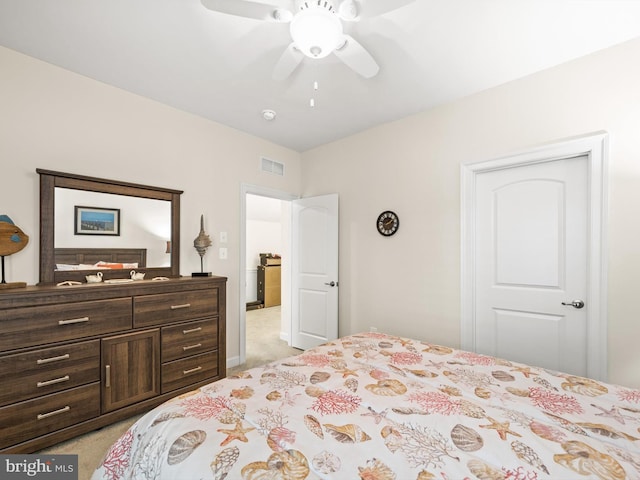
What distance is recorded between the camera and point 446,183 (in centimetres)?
280

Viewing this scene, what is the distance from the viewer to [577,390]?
1.36 metres

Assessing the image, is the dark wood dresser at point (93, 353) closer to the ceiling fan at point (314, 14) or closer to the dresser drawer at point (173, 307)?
the dresser drawer at point (173, 307)

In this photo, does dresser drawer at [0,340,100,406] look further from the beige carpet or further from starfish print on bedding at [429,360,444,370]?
starfish print on bedding at [429,360,444,370]

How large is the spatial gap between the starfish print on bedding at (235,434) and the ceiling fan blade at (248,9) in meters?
A: 1.70

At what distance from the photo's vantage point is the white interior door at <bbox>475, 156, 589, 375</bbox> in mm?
2209

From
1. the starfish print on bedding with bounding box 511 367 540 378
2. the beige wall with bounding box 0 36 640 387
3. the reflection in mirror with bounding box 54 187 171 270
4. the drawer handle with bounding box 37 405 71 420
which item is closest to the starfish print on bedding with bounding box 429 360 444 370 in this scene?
the starfish print on bedding with bounding box 511 367 540 378

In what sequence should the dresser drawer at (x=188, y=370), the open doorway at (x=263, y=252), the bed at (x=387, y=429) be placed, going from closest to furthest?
1. the bed at (x=387, y=429)
2. the dresser drawer at (x=188, y=370)
3. the open doorway at (x=263, y=252)

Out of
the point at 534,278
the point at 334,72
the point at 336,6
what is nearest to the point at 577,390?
the point at 534,278

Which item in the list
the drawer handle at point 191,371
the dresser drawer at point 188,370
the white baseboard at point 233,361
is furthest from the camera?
the white baseboard at point 233,361

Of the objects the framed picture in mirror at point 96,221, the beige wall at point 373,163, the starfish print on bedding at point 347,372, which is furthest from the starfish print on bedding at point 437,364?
the framed picture in mirror at point 96,221

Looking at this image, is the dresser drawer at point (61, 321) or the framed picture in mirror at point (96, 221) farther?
the framed picture in mirror at point (96, 221)

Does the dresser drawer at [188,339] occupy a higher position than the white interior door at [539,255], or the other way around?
the white interior door at [539,255]
